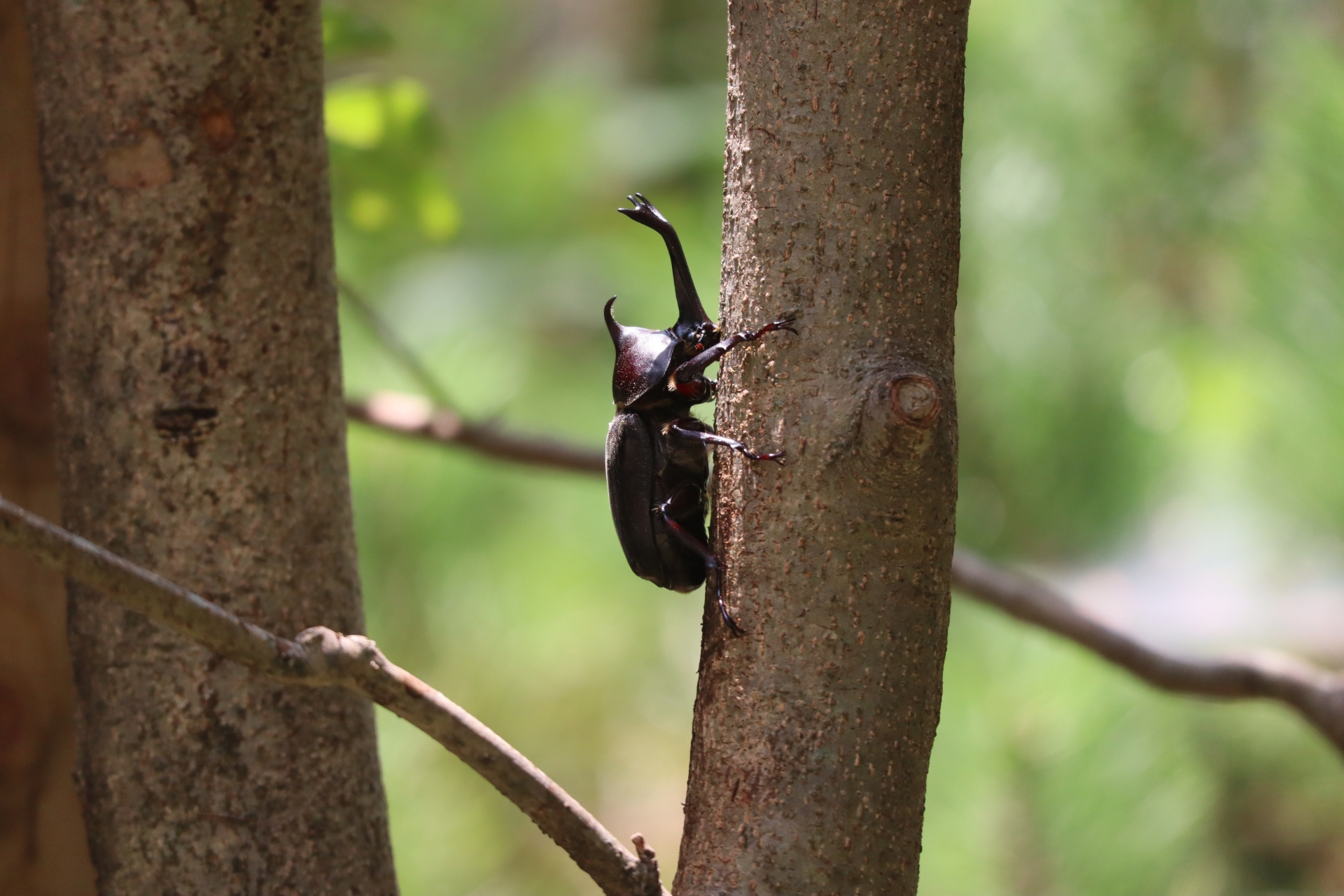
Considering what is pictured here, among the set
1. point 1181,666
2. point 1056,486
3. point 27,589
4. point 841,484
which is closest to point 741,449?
point 841,484

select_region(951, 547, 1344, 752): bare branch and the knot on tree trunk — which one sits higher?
the knot on tree trunk

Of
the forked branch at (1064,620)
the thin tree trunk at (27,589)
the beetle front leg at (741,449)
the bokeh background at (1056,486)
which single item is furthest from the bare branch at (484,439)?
the beetle front leg at (741,449)

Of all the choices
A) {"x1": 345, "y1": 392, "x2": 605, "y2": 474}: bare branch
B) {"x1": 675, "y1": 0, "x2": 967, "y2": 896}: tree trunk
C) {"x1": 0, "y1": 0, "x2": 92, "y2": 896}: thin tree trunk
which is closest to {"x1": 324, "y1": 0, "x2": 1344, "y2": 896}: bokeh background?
{"x1": 345, "y1": 392, "x2": 605, "y2": 474}: bare branch

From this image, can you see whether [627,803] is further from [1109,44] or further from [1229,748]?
[1109,44]

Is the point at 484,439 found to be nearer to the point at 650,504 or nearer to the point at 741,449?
the point at 650,504

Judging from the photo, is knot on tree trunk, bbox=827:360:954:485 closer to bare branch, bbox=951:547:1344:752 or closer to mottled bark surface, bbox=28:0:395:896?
mottled bark surface, bbox=28:0:395:896

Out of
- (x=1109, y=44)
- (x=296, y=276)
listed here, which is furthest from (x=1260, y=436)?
(x=296, y=276)
